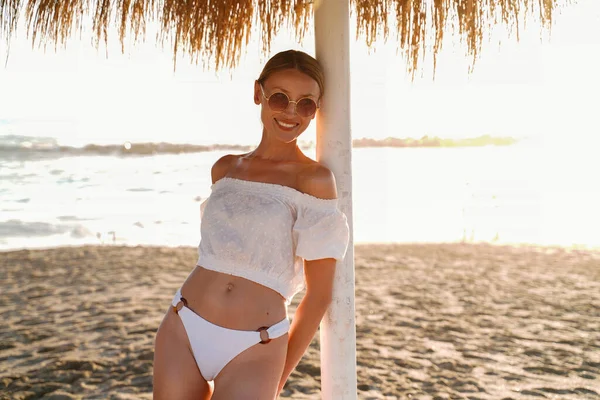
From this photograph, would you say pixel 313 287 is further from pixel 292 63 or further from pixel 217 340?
pixel 292 63

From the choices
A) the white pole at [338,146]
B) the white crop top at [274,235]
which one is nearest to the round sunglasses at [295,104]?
the white pole at [338,146]

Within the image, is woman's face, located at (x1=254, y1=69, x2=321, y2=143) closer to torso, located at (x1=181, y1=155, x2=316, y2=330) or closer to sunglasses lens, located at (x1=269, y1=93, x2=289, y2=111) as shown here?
sunglasses lens, located at (x1=269, y1=93, x2=289, y2=111)

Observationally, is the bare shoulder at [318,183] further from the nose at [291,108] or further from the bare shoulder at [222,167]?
the bare shoulder at [222,167]

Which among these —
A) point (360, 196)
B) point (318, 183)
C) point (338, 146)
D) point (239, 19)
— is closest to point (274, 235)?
point (318, 183)

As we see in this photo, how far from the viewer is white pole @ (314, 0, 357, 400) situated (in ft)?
7.55

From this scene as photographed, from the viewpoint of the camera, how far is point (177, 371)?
80.2 inches

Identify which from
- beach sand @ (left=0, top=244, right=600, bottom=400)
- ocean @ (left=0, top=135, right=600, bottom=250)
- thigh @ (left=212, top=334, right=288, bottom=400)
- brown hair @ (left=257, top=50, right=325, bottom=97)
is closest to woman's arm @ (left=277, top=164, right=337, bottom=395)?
thigh @ (left=212, top=334, right=288, bottom=400)

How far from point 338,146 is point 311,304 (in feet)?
1.92

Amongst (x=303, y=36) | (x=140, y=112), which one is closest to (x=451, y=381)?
(x=303, y=36)

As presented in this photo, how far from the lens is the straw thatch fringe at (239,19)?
98.2 inches

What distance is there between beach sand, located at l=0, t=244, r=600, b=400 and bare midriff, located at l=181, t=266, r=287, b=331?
2.45 metres

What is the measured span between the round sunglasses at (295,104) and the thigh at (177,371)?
0.80 metres

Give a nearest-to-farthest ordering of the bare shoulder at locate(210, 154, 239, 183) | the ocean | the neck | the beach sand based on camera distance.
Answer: the neck
the bare shoulder at locate(210, 154, 239, 183)
the beach sand
the ocean

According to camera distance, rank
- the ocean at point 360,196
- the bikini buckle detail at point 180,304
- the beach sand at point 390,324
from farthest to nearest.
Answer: the ocean at point 360,196, the beach sand at point 390,324, the bikini buckle detail at point 180,304
